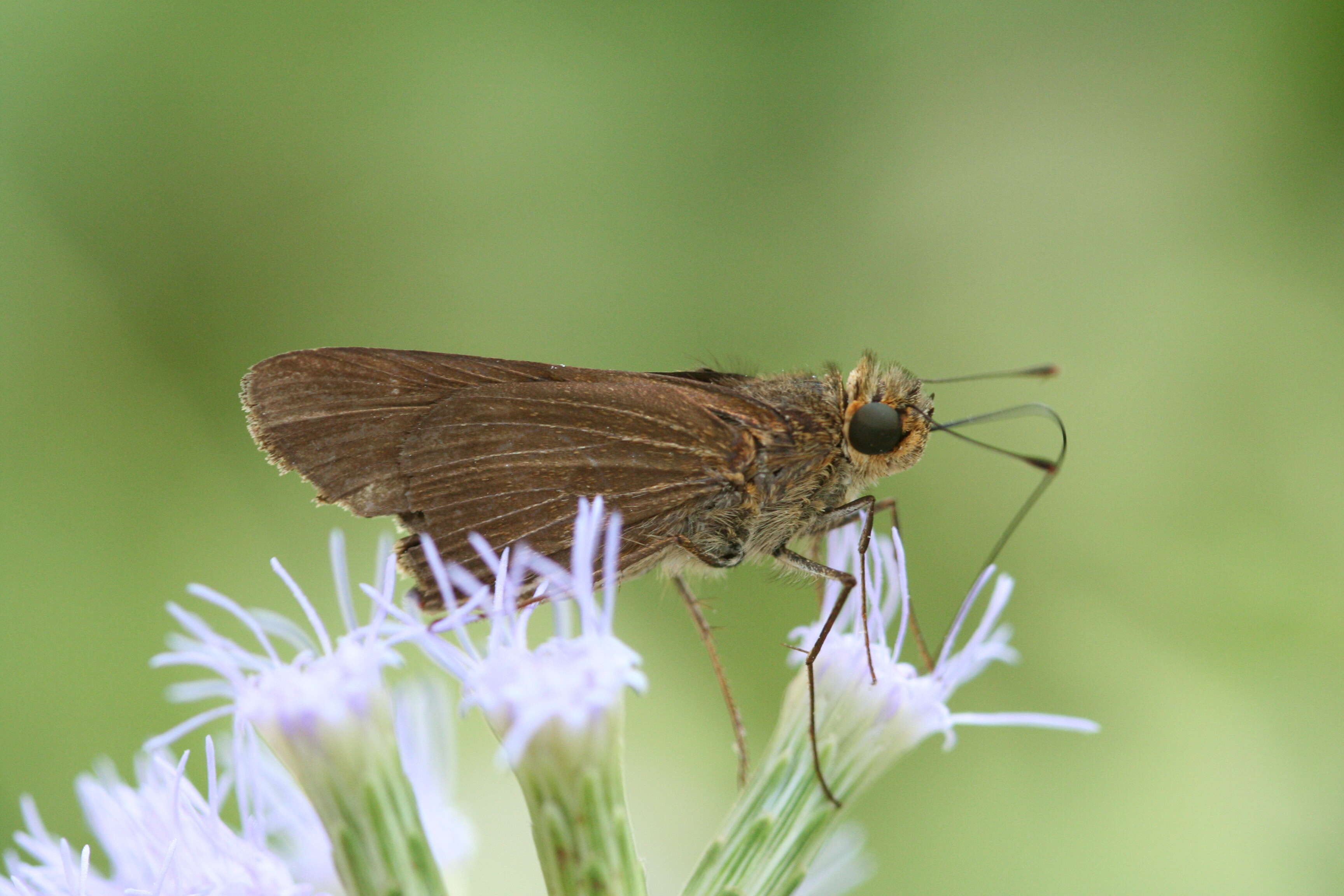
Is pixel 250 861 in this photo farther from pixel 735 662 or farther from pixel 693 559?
pixel 735 662

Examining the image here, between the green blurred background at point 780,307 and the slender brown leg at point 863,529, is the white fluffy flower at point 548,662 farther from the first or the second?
the green blurred background at point 780,307

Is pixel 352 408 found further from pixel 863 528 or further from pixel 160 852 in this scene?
pixel 863 528

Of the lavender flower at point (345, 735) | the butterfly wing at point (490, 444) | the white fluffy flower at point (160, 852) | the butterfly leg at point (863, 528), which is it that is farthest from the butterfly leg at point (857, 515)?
the white fluffy flower at point (160, 852)

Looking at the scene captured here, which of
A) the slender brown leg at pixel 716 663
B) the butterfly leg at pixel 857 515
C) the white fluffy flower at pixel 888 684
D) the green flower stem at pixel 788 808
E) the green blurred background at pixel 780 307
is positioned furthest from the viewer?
the green blurred background at pixel 780 307

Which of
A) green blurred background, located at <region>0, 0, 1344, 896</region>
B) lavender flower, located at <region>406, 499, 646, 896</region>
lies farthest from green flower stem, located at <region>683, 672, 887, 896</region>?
green blurred background, located at <region>0, 0, 1344, 896</region>

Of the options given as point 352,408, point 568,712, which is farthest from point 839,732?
point 352,408

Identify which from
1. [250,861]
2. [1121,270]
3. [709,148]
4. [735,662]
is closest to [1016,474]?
[1121,270]

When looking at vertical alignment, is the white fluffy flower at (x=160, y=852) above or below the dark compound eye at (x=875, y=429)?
below
